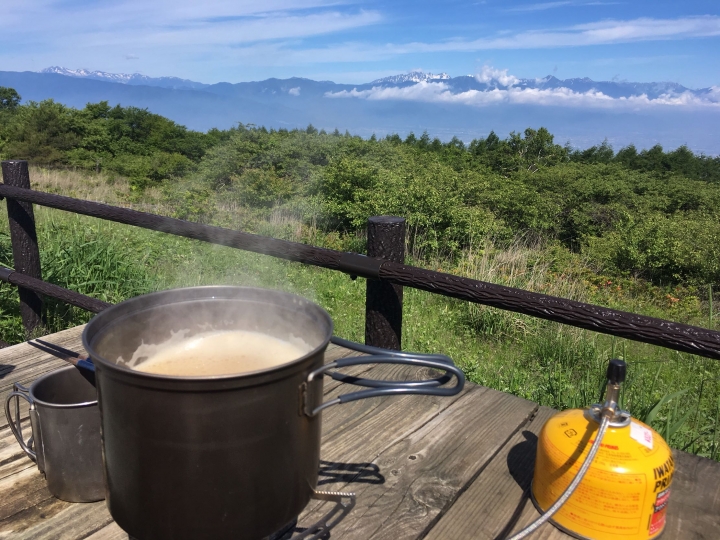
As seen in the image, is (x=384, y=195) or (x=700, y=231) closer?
(x=384, y=195)

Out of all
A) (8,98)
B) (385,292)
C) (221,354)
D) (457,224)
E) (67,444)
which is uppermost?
(8,98)

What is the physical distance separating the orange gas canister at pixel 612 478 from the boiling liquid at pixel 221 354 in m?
0.55

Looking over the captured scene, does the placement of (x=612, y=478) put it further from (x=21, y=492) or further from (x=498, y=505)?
(x=21, y=492)

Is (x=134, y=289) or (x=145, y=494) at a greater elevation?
(x=145, y=494)

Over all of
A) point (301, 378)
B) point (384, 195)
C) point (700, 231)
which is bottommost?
point (700, 231)

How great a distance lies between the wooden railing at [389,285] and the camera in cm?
128

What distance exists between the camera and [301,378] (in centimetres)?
80

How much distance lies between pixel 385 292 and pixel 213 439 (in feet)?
3.89

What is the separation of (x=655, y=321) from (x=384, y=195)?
1272 centimetres

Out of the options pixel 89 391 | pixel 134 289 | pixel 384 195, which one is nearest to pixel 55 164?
pixel 384 195

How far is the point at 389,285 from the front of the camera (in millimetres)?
1891

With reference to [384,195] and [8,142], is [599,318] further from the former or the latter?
[8,142]

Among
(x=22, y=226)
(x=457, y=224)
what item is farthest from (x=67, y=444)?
(x=457, y=224)

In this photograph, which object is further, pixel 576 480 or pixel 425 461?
pixel 425 461
